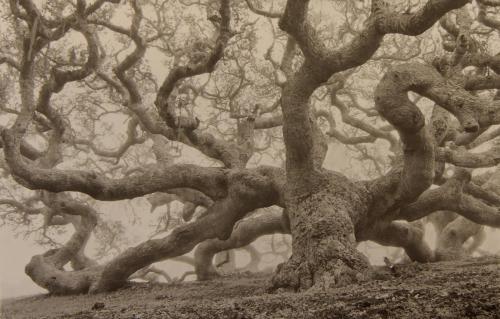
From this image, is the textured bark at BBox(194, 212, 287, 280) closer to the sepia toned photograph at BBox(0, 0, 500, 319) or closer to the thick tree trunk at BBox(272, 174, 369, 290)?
the sepia toned photograph at BBox(0, 0, 500, 319)

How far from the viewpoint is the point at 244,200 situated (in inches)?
292

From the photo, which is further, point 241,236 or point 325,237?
point 241,236

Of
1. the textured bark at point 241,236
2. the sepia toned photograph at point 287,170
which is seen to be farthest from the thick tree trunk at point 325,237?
the textured bark at point 241,236

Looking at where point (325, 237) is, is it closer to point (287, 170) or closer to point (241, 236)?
point (287, 170)

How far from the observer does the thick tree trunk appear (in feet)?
17.7

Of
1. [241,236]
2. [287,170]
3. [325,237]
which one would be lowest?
[325,237]

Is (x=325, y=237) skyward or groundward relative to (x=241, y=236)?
groundward

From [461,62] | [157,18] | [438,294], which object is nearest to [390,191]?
[461,62]

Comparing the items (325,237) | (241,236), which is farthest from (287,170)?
(241,236)

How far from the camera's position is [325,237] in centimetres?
581

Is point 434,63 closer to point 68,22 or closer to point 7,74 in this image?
point 68,22

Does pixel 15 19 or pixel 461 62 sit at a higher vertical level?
pixel 15 19

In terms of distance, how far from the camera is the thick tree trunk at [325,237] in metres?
5.41

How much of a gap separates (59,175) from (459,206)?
7.25m
